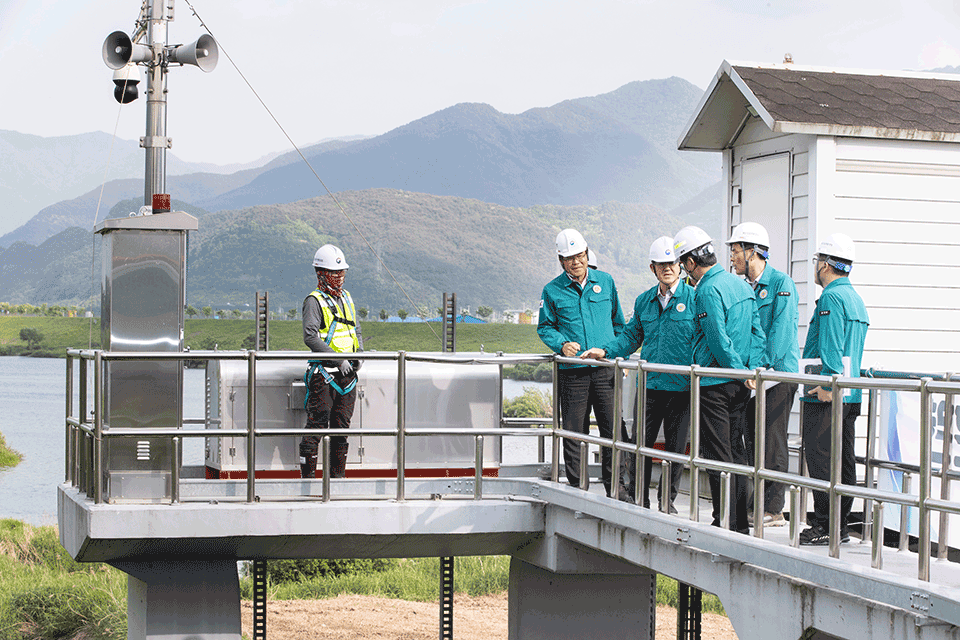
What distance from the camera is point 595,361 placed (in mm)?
7094

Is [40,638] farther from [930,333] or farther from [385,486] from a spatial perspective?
[930,333]

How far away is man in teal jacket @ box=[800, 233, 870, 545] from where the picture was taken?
5.92 meters

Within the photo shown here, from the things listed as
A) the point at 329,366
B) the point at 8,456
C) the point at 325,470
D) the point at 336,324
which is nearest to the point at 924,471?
the point at 325,470

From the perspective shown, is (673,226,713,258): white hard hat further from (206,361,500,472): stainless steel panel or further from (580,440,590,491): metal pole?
(206,361,500,472): stainless steel panel

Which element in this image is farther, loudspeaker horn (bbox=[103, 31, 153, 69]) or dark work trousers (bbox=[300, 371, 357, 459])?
loudspeaker horn (bbox=[103, 31, 153, 69])

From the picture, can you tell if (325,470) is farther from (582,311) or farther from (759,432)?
(759,432)

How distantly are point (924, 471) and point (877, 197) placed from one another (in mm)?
6163

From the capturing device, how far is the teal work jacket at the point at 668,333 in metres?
6.68

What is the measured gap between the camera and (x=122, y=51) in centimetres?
788

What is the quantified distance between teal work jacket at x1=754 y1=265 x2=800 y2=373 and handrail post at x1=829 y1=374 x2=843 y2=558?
79.0 inches

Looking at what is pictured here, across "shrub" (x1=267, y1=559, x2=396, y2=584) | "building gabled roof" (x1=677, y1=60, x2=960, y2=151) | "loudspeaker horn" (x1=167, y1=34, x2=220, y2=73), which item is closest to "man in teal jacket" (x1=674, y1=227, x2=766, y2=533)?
"loudspeaker horn" (x1=167, y1=34, x2=220, y2=73)

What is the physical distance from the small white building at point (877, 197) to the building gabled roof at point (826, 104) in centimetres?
2

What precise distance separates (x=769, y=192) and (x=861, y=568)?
6.51m

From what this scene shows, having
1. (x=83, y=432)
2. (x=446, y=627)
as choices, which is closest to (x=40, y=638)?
(x=446, y=627)
